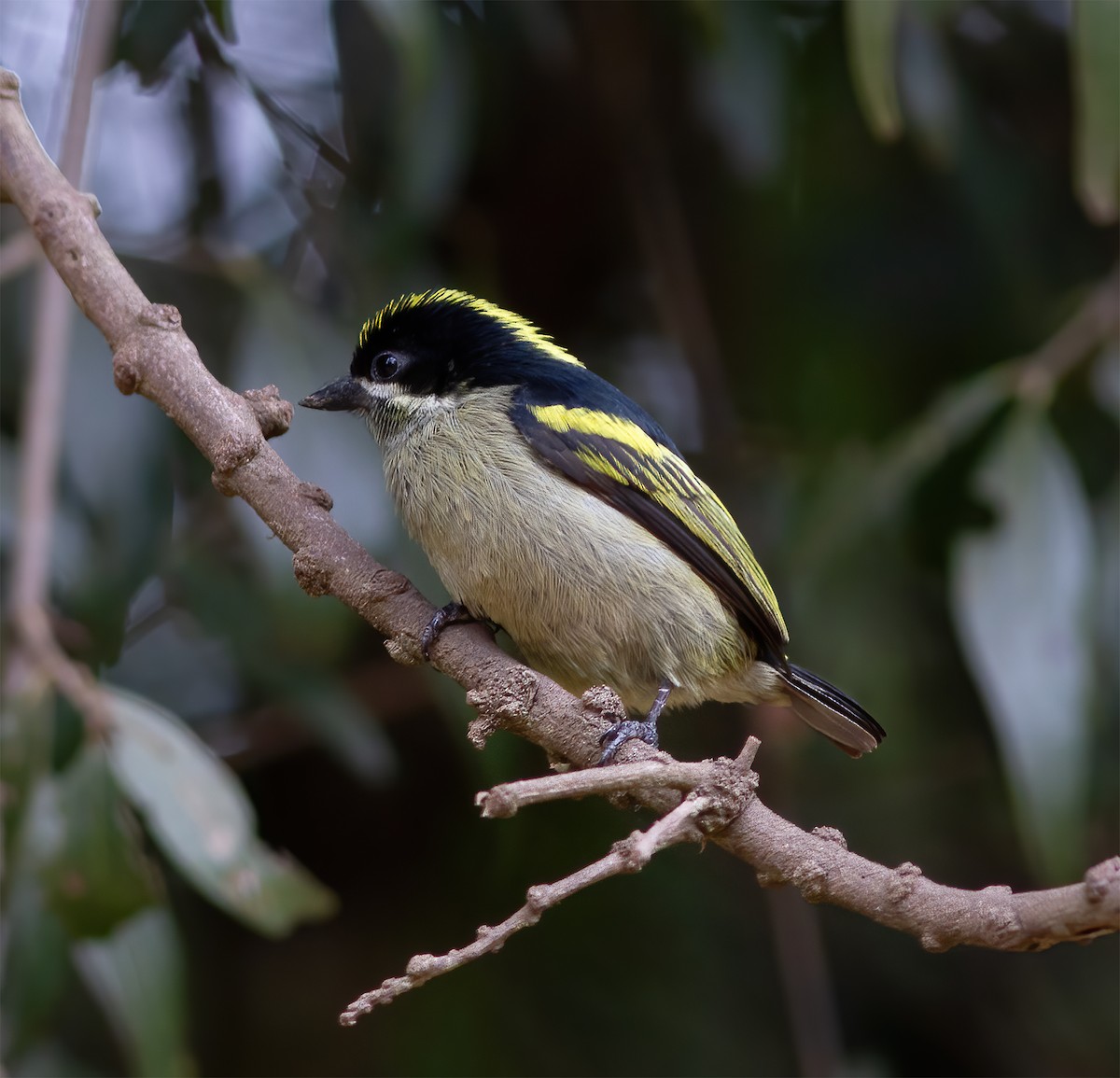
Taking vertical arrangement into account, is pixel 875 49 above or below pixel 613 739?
above

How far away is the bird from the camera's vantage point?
2.83m

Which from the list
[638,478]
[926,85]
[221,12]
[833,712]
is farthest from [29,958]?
[926,85]

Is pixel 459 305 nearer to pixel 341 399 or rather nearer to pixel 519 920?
pixel 341 399

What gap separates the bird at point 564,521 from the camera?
2.83 meters

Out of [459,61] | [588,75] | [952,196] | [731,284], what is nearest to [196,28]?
[459,61]

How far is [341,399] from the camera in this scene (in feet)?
11.0

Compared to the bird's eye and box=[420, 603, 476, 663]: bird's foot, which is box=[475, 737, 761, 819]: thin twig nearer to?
box=[420, 603, 476, 663]: bird's foot

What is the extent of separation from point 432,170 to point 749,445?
1511mm

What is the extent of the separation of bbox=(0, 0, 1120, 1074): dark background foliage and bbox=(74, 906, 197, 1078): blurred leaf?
0.36 meters

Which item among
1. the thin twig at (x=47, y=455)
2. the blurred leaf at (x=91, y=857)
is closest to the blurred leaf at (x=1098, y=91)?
the thin twig at (x=47, y=455)

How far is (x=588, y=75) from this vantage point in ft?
16.5

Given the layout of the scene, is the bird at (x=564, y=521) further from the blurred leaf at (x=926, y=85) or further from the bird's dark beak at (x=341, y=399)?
the blurred leaf at (x=926, y=85)

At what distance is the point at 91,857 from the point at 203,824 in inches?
10.6

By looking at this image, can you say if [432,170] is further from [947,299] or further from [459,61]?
[947,299]
